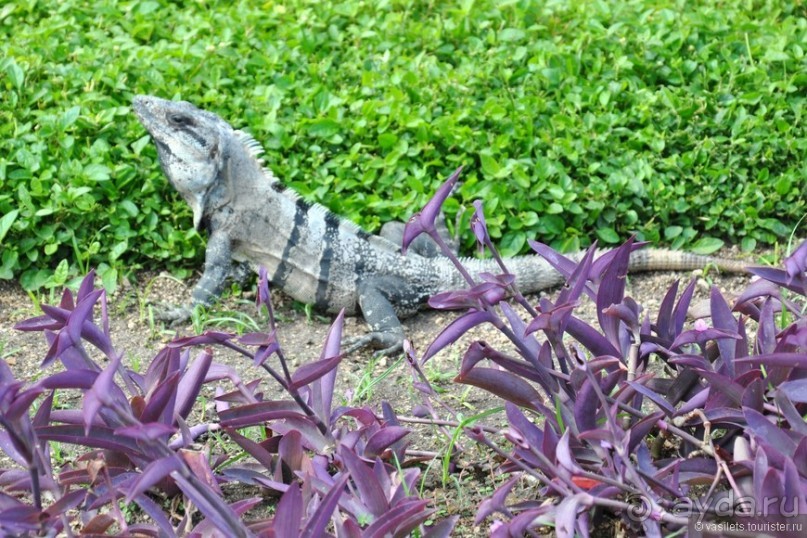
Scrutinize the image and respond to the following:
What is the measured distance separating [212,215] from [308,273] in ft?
1.73

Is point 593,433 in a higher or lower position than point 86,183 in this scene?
higher

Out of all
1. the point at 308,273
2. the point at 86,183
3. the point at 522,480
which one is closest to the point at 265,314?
the point at 308,273

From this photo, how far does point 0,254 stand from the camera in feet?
13.6

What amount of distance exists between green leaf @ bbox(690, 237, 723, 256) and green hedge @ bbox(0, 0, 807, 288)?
18 mm

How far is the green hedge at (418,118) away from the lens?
4.38 metres

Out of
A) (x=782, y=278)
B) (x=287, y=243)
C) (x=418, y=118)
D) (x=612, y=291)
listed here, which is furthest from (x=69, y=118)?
(x=782, y=278)

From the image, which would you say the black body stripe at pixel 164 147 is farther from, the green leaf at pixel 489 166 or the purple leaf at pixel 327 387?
the purple leaf at pixel 327 387

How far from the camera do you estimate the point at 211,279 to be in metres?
4.23

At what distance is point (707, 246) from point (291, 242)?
75.2 inches

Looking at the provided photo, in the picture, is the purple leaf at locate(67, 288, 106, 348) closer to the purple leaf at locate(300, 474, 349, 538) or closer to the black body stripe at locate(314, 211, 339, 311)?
the purple leaf at locate(300, 474, 349, 538)

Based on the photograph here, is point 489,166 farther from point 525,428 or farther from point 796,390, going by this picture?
point 796,390

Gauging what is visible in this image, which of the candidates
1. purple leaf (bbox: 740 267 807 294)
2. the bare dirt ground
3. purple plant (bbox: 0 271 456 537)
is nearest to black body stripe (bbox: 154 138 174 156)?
the bare dirt ground

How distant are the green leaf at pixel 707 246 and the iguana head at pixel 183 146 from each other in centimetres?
223

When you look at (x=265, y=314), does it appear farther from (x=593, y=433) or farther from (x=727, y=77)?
(x=727, y=77)
